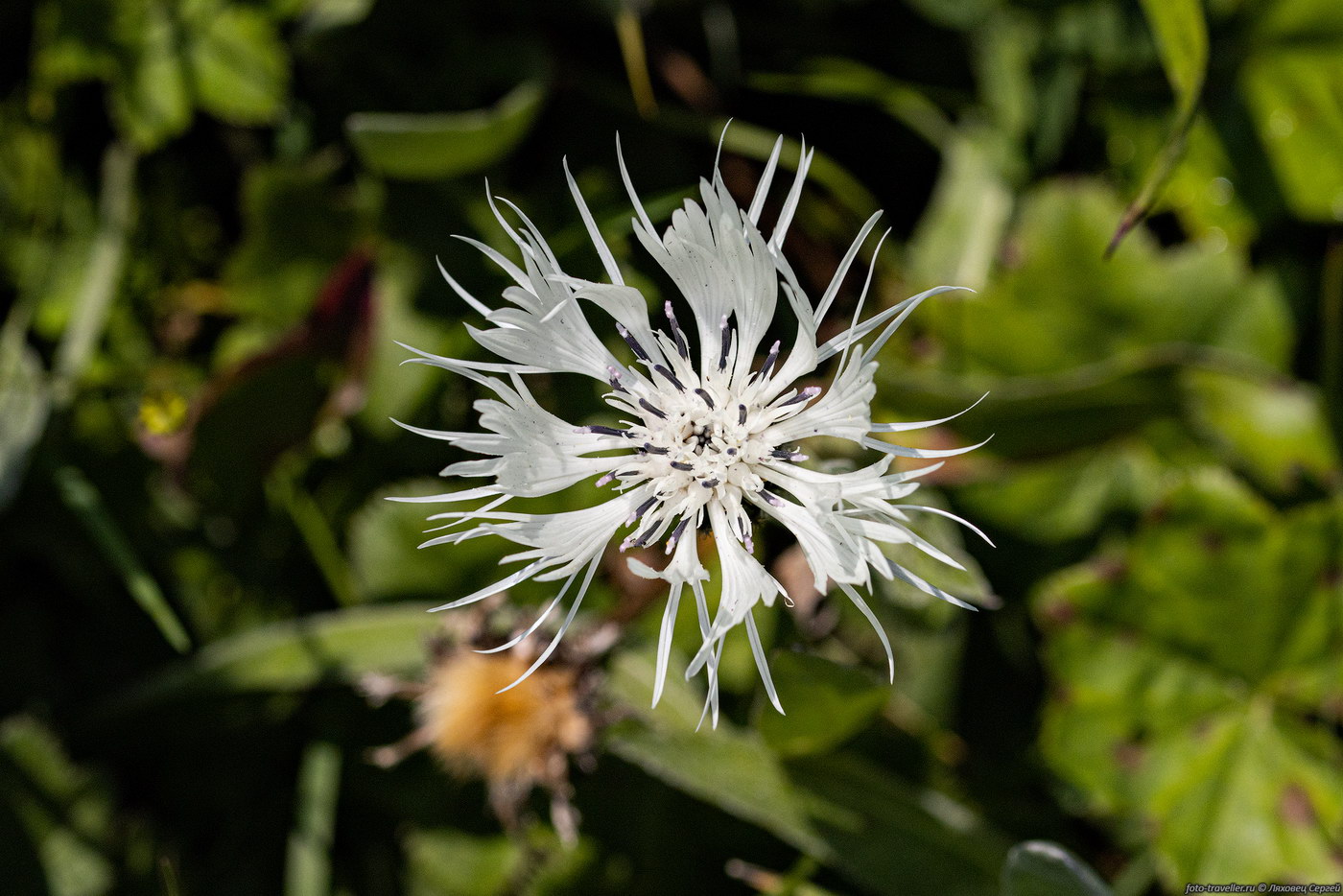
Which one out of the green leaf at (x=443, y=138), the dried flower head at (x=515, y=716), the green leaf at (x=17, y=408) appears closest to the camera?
the dried flower head at (x=515, y=716)

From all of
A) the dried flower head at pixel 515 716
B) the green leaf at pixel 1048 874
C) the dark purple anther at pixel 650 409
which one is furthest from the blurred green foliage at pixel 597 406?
the dark purple anther at pixel 650 409

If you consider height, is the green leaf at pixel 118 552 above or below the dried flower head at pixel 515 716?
above

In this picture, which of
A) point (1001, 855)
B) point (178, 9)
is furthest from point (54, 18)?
point (1001, 855)

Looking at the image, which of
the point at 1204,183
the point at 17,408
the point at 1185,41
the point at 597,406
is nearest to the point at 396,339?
the point at 597,406

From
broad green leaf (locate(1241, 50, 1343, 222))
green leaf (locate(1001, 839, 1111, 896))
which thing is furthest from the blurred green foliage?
green leaf (locate(1001, 839, 1111, 896))

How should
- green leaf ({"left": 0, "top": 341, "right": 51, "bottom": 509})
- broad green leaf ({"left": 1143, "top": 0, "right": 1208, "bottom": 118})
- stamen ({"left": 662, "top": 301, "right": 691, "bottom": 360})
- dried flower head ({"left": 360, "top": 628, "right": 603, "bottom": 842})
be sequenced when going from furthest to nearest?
green leaf ({"left": 0, "top": 341, "right": 51, "bottom": 509}) → dried flower head ({"left": 360, "top": 628, "right": 603, "bottom": 842}) → broad green leaf ({"left": 1143, "top": 0, "right": 1208, "bottom": 118}) → stamen ({"left": 662, "top": 301, "right": 691, "bottom": 360})

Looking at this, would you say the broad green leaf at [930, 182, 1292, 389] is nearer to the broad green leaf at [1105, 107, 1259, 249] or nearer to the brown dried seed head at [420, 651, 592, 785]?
the broad green leaf at [1105, 107, 1259, 249]

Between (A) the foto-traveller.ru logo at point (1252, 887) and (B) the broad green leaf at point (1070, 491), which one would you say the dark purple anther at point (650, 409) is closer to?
(B) the broad green leaf at point (1070, 491)

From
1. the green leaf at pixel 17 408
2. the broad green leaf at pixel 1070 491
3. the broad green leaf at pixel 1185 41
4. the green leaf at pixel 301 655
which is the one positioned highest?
the broad green leaf at pixel 1185 41
